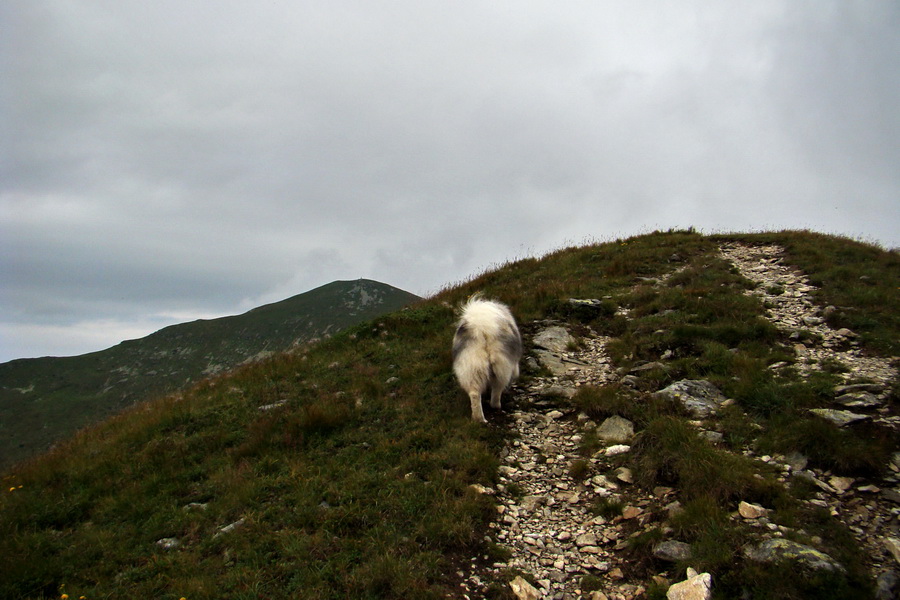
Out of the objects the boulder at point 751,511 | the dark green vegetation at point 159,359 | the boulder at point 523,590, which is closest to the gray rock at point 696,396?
the boulder at point 751,511

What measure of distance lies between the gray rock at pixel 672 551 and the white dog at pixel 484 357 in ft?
11.9

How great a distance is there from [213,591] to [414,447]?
342cm

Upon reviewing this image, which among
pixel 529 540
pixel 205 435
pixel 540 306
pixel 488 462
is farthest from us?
pixel 540 306

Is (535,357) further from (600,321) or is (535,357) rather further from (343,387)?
(343,387)

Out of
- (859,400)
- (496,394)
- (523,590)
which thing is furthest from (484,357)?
(859,400)

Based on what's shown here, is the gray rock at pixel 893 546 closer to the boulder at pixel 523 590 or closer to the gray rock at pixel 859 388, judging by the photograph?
the gray rock at pixel 859 388

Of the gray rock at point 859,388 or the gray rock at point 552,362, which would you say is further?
the gray rock at point 552,362

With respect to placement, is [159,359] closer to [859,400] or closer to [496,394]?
[496,394]

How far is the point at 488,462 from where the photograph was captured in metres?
6.92

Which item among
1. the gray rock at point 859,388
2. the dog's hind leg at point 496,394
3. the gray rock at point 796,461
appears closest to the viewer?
the gray rock at point 796,461

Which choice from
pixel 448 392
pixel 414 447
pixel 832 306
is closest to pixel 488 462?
pixel 414 447

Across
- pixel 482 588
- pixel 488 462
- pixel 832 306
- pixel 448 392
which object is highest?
pixel 832 306

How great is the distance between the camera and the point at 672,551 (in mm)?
4887

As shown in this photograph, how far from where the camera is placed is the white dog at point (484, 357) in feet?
27.1
